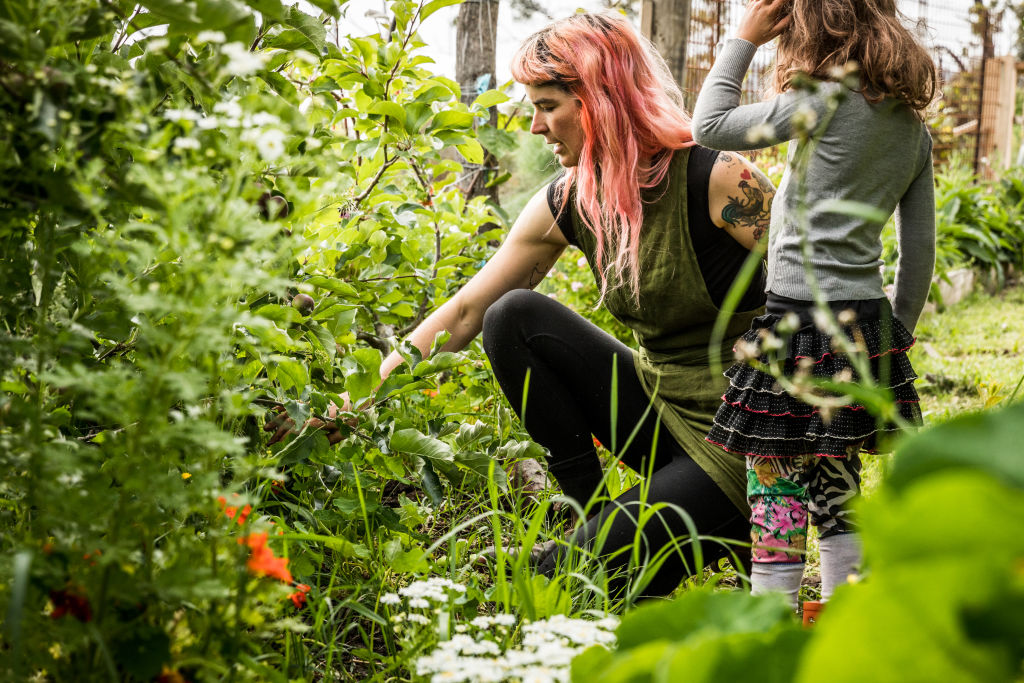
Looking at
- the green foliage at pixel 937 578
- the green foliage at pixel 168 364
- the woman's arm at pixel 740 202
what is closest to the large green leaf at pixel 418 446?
the green foliage at pixel 168 364

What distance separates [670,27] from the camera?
4.27m

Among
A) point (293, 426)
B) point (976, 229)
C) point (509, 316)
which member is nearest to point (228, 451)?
point (293, 426)

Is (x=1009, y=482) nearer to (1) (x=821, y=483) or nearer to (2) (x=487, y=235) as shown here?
(1) (x=821, y=483)

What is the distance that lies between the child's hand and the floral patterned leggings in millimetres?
887

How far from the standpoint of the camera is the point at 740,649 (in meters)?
0.56

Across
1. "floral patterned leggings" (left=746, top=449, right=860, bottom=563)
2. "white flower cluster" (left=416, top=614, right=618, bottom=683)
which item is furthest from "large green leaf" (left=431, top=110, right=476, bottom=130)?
"white flower cluster" (left=416, top=614, right=618, bottom=683)

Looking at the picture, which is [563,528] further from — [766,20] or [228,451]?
[228,451]

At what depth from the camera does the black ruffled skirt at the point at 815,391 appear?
1574mm

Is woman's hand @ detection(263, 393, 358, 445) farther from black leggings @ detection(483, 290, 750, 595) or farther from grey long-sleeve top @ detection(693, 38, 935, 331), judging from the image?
grey long-sleeve top @ detection(693, 38, 935, 331)

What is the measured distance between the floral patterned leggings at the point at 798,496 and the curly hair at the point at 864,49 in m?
0.71

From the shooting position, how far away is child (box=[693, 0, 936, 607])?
1611mm

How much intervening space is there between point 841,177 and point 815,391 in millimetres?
415

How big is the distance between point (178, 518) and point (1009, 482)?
2.99ft

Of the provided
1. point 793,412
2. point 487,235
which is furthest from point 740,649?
point 487,235
